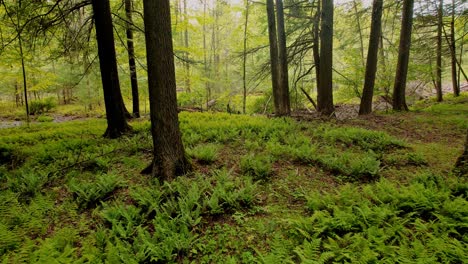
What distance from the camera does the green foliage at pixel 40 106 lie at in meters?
20.2

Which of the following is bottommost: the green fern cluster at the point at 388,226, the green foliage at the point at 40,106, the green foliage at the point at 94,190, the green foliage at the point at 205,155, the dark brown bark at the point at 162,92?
the green fern cluster at the point at 388,226

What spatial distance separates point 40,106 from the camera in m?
20.7

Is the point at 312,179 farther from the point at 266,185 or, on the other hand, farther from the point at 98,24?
the point at 98,24

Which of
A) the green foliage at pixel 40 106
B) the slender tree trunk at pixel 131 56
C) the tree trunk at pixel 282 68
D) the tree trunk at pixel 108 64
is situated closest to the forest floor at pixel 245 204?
the tree trunk at pixel 108 64

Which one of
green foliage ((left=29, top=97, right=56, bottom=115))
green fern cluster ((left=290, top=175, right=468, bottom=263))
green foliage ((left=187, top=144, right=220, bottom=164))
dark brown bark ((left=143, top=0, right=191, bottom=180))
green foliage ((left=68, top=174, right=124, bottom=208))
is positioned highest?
green foliage ((left=29, top=97, right=56, bottom=115))

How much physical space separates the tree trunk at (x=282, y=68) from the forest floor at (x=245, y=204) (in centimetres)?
342

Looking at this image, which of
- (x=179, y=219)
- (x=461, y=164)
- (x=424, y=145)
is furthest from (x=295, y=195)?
(x=424, y=145)

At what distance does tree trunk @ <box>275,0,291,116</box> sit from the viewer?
9305 mm

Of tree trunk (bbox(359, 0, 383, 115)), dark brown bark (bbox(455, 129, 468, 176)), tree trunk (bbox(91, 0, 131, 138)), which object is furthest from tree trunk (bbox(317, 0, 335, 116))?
tree trunk (bbox(91, 0, 131, 138))

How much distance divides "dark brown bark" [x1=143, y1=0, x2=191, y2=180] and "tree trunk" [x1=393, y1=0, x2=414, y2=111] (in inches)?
403

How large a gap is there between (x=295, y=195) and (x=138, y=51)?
10.3 meters

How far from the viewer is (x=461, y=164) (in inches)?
173

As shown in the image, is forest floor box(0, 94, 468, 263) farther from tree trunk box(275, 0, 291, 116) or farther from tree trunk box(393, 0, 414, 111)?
tree trunk box(393, 0, 414, 111)

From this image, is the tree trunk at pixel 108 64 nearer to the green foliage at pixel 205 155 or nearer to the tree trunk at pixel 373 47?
the green foliage at pixel 205 155
